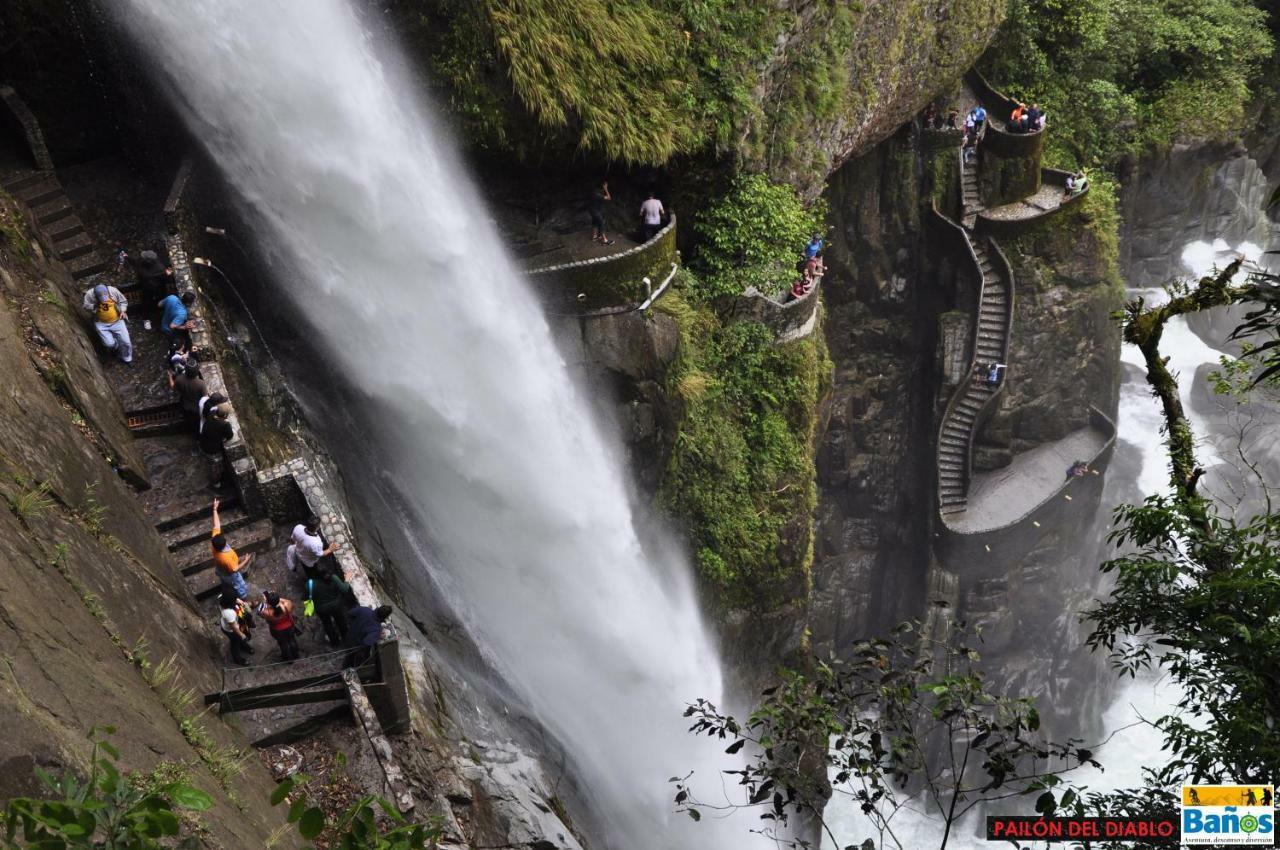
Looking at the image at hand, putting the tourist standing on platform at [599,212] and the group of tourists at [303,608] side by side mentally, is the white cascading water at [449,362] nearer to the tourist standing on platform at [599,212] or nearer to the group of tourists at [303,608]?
the tourist standing on platform at [599,212]

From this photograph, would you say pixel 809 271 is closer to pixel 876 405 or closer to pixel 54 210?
pixel 876 405

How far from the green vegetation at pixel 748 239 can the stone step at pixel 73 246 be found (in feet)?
31.9

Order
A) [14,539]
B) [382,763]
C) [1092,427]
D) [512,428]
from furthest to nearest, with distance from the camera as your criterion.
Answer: [1092,427]
[512,428]
[382,763]
[14,539]

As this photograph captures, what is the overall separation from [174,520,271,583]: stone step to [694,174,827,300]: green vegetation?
30.7 ft

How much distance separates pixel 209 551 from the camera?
9664 millimetres

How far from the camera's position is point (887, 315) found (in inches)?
1010

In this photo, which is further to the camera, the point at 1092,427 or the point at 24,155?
the point at 1092,427

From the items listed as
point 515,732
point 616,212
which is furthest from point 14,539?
point 616,212

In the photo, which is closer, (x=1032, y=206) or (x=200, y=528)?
(x=200, y=528)

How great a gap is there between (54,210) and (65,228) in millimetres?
377

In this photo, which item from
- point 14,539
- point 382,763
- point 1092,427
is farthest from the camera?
point 1092,427

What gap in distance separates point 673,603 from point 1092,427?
17.4 meters

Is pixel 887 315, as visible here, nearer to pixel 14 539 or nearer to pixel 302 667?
pixel 302 667

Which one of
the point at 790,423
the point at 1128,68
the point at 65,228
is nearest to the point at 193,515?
the point at 65,228
